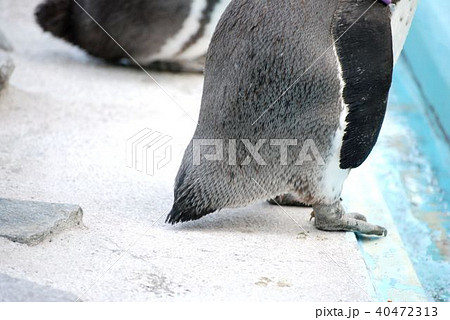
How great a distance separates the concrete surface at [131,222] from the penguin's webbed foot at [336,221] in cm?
3

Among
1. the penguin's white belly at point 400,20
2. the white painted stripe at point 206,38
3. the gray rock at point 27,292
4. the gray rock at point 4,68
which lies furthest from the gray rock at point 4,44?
the gray rock at point 27,292

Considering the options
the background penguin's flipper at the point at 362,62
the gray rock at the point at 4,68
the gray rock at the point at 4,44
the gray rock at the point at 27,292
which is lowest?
the gray rock at the point at 4,44

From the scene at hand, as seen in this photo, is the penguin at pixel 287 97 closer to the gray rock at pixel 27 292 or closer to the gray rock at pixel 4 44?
the gray rock at pixel 27 292

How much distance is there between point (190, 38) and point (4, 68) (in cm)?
81

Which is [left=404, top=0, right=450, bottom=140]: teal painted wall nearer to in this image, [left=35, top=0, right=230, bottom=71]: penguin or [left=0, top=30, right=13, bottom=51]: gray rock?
[left=35, top=0, right=230, bottom=71]: penguin

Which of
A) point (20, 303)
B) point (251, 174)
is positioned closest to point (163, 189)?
point (251, 174)

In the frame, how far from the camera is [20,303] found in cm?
161

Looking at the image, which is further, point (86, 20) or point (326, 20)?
point (86, 20)

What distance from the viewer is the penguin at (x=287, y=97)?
2141 millimetres

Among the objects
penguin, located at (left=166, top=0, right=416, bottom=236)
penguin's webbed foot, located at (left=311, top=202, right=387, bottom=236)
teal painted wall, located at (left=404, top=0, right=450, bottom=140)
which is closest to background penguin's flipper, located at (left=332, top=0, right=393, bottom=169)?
penguin, located at (left=166, top=0, right=416, bottom=236)

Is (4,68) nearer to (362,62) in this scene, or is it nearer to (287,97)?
(287,97)

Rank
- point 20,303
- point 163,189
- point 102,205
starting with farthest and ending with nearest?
point 163,189 < point 102,205 < point 20,303

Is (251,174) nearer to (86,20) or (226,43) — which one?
(226,43)

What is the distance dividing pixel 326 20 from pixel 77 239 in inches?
31.0
